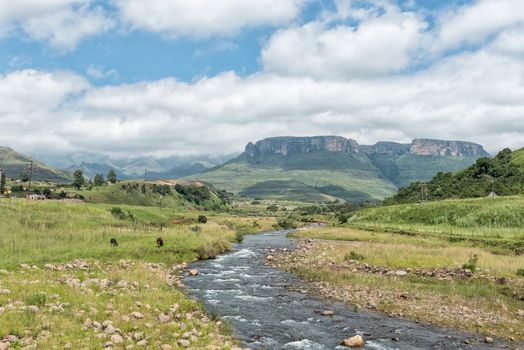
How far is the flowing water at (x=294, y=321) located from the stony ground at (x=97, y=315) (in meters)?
2.93

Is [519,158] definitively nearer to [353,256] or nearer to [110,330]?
[353,256]

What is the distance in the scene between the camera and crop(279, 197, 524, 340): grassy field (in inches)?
1248

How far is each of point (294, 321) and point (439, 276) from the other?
23610 millimetres

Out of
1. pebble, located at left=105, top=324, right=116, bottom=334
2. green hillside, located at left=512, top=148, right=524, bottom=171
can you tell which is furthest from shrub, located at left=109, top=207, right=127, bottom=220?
green hillside, located at left=512, top=148, right=524, bottom=171

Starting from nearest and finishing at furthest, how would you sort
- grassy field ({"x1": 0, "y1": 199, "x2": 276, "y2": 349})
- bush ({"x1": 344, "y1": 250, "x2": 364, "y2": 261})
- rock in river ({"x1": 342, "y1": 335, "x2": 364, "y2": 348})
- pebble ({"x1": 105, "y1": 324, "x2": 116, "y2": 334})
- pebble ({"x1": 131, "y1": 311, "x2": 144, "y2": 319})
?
grassy field ({"x1": 0, "y1": 199, "x2": 276, "y2": 349}), pebble ({"x1": 105, "y1": 324, "x2": 116, "y2": 334}), pebble ({"x1": 131, "y1": 311, "x2": 144, "y2": 319}), rock in river ({"x1": 342, "y1": 335, "x2": 364, "y2": 348}), bush ({"x1": 344, "y1": 250, "x2": 364, "y2": 261})

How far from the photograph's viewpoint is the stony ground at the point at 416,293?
98.1ft

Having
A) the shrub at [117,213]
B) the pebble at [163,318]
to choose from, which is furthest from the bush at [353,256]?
the shrub at [117,213]

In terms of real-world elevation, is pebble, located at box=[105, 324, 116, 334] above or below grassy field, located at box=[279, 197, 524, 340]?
above

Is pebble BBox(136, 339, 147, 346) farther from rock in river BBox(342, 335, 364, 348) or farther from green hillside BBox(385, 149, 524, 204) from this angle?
green hillside BBox(385, 149, 524, 204)

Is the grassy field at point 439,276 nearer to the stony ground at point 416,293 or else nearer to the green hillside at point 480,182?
the stony ground at point 416,293

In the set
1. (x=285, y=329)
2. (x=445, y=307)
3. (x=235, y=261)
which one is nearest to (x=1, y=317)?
(x=285, y=329)

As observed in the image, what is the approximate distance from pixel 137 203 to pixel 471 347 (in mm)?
187639

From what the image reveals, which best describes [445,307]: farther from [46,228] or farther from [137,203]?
[137,203]

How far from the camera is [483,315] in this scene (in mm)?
31141
